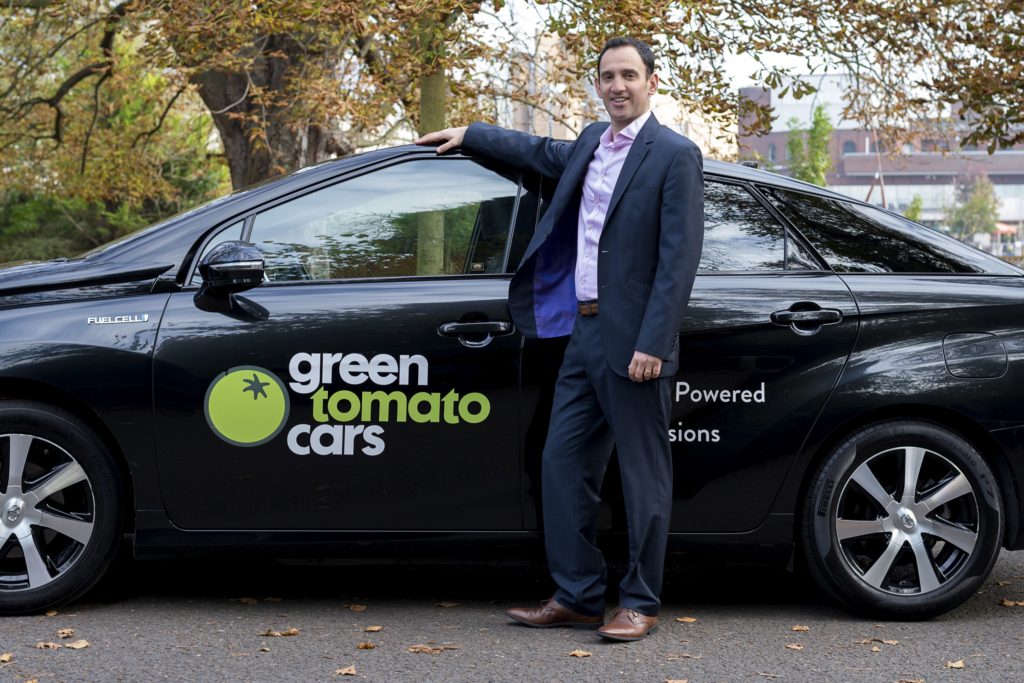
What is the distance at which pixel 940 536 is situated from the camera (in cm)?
449

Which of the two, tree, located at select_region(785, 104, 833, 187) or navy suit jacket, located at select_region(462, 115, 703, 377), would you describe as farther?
tree, located at select_region(785, 104, 833, 187)

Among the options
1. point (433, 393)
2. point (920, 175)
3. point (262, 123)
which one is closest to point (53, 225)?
point (262, 123)

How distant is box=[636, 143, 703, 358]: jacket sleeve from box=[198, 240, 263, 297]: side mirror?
1264mm

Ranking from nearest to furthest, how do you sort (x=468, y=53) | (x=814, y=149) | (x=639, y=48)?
(x=639, y=48) → (x=468, y=53) → (x=814, y=149)

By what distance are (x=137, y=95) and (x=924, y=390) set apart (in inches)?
1112

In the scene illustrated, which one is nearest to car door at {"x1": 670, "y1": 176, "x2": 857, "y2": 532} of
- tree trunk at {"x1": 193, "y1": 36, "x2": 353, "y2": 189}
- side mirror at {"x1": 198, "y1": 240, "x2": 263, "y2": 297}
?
side mirror at {"x1": 198, "y1": 240, "x2": 263, "y2": 297}

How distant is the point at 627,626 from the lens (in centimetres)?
425

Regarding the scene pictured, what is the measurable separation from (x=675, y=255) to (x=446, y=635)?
1.42 metres

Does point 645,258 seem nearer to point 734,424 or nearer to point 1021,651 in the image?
point 734,424

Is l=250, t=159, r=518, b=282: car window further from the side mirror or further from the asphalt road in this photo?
the asphalt road

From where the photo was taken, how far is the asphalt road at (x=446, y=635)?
12.8ft

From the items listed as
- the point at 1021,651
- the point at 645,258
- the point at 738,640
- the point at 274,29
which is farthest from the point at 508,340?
the point at 274,29

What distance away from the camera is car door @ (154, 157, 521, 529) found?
4.30 metres

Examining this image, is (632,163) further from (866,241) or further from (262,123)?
(262,123)
